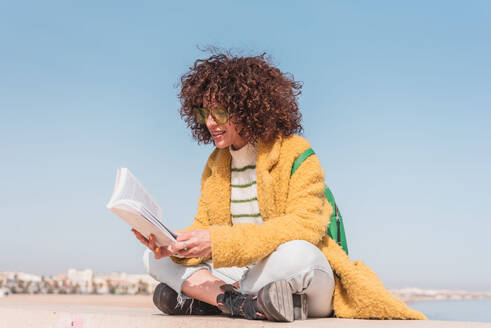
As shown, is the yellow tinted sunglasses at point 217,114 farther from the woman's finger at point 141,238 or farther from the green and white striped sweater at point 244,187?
the woman's finger at point 141,238

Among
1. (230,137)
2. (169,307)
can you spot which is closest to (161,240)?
(169,307)

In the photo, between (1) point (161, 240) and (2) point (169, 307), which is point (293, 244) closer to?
(1) point (161, 240)

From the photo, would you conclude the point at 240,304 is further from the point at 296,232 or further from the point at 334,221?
the point at 334,221

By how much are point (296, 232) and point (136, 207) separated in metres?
0.70

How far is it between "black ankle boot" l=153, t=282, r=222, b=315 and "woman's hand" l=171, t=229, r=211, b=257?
46 centimetres

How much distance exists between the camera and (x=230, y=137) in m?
2.56

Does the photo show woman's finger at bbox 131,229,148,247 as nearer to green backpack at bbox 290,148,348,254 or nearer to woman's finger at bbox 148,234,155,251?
woman's finger at bbox 148,234,155,251

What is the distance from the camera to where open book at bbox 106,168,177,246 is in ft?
6.07

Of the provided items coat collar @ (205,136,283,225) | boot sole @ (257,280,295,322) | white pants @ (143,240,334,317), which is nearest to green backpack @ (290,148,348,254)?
coat collar @ (205,136,283,225)

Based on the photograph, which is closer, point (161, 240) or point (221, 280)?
point (161, 240)

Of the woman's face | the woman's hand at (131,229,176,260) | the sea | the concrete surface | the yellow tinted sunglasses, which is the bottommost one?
the sea

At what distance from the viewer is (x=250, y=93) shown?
8.40 feet

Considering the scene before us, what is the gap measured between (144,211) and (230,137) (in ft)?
2.62

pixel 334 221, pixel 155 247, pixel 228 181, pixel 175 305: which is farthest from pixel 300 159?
pixel 175 305
